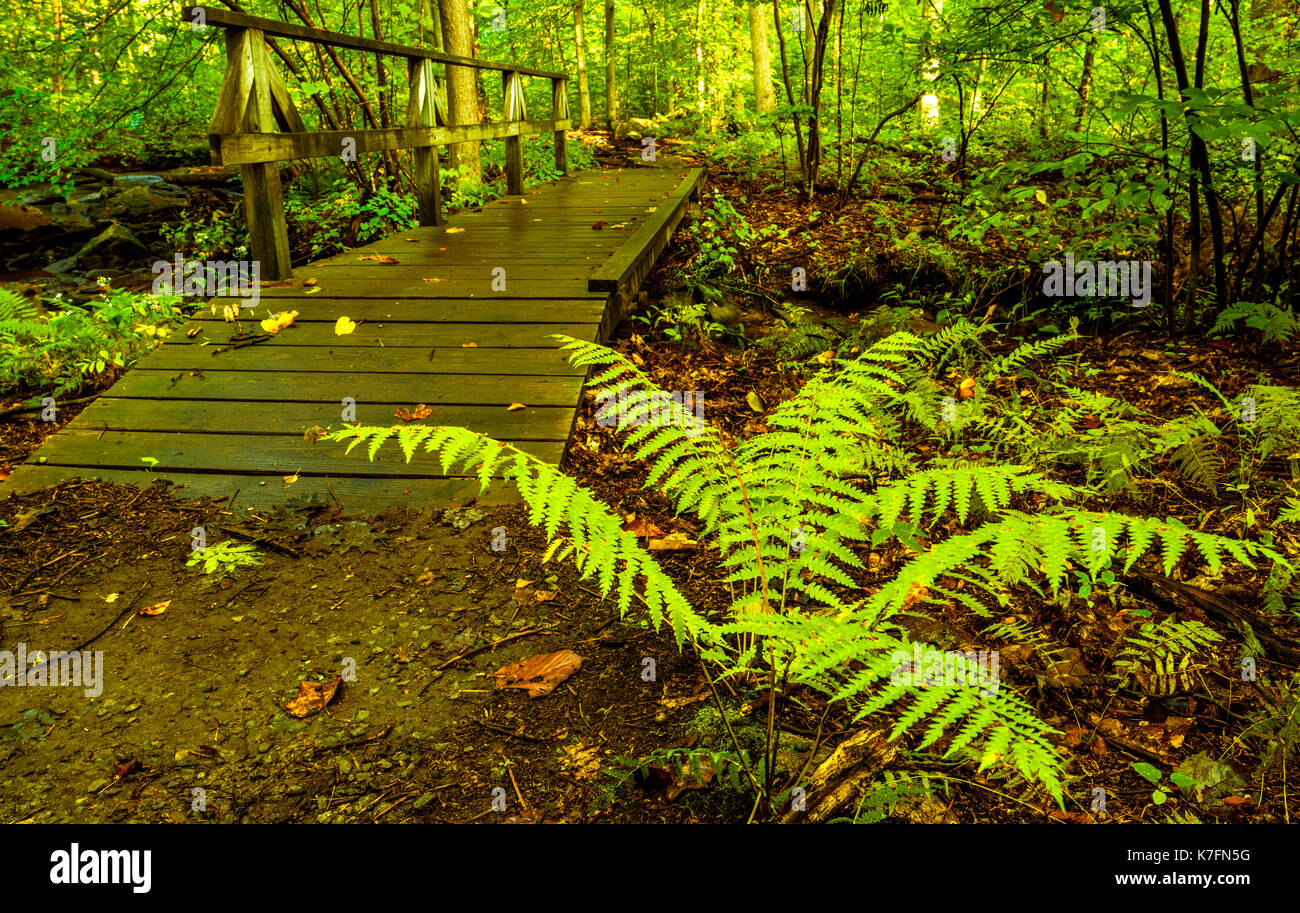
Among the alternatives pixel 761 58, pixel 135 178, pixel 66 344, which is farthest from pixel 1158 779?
pixel 135 178

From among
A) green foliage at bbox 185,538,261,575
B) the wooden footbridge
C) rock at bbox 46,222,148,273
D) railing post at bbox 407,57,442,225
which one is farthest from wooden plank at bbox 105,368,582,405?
rock at bbox 46,222,148,273

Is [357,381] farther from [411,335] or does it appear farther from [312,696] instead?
[312,696]

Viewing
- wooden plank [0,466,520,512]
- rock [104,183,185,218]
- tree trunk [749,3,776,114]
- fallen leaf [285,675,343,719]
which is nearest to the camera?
fallen leaf [285,675,343,719]

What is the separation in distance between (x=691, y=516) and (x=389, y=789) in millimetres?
1845

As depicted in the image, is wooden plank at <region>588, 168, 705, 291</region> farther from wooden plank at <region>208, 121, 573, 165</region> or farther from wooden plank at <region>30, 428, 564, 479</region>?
wooden plank at <region>208, 121, 573, 165</region>

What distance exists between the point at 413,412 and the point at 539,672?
6.45 feet

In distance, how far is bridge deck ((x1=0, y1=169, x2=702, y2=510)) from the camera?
3.46 m

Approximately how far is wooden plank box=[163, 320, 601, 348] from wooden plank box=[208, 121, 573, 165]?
1.09m

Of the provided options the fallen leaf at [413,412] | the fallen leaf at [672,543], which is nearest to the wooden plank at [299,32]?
the fallen leaf at [413,412]

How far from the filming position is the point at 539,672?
226 cm

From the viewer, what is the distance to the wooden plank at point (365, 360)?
13.7 feet

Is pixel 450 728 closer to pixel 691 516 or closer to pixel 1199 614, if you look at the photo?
pixel 691 516

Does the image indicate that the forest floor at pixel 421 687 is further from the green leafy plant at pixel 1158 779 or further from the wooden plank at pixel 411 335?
the wooden plank at pixel 411 335
